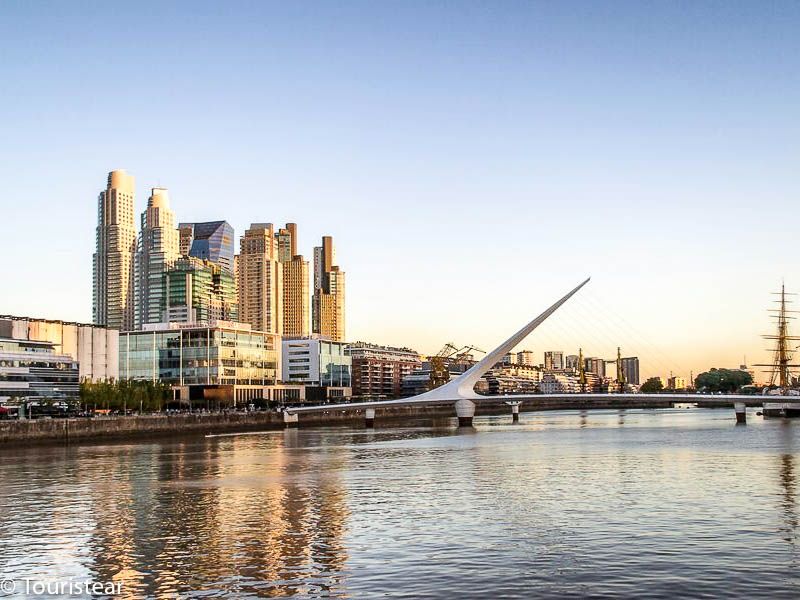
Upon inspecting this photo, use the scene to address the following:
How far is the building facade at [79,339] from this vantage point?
97006 mm

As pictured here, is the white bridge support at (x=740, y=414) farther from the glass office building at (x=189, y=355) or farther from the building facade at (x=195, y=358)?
the glass office building at (x=189, y=355)

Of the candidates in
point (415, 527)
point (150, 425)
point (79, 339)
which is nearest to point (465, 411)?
point (150, 425)

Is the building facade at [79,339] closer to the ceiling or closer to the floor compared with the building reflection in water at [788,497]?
closer to the ceiling

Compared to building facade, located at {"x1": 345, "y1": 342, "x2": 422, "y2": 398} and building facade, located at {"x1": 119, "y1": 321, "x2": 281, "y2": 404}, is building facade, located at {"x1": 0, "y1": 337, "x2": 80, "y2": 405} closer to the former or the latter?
building facade, located at {"x1": 119, "y1": 321, "x2": 281, "y2": 404}

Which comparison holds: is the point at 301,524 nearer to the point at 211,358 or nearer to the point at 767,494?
the point at 767,494

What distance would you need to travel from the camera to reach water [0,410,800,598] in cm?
1512

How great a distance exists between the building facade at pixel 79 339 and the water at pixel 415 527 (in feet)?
199

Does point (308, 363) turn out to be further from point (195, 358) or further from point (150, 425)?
point (150, 425)

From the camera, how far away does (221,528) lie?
2105 centimetres

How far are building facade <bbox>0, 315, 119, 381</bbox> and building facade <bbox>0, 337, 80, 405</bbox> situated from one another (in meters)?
8.63

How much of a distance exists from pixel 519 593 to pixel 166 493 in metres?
17.0

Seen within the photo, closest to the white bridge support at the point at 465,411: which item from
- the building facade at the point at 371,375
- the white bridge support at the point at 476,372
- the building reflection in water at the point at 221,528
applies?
the white bridge support at the point at 476,372

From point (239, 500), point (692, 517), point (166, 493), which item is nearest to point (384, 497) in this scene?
point (239, 500)

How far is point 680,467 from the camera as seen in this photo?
3481cm
